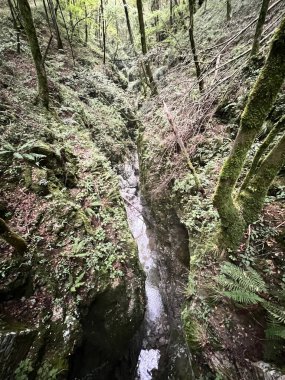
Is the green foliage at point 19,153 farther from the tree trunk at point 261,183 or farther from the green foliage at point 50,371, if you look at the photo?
the tree trunk at point 261,183

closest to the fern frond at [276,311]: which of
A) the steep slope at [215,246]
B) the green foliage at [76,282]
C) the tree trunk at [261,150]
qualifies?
the steep slope at [215,246]

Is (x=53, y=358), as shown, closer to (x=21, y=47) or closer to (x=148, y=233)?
(x=148, y=233)

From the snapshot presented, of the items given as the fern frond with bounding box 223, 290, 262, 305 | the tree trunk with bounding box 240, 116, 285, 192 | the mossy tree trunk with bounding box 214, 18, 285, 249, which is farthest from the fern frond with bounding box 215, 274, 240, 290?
the tree trunk with bounding box 240, 116, 285, 192

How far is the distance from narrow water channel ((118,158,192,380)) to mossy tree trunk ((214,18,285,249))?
325cm

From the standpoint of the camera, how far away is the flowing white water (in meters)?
5.93

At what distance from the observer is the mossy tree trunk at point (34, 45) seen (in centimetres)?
679

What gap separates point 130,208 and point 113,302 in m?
5.26

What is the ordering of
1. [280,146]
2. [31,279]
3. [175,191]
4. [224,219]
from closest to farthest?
[280,146] < [224,219] < [31,279] < [175,191]

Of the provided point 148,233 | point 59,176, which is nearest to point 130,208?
point 148,233

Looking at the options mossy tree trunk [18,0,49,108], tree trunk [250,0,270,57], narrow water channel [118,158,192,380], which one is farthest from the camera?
mossy tree trunk [18,0,49,108]

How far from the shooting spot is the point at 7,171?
532 centimetres

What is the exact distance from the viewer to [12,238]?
4090mm

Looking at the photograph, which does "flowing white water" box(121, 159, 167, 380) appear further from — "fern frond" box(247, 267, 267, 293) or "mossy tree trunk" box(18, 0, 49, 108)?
"mossy tree trunk" box(18, 0, 49, 108)

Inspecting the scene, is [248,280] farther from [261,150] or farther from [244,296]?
[261,150]
